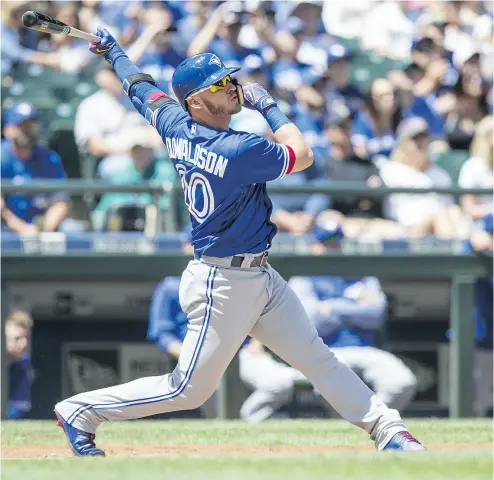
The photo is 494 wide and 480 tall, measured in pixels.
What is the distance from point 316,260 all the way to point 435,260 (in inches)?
34.4

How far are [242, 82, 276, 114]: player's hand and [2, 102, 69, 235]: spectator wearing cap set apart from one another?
3.17 m

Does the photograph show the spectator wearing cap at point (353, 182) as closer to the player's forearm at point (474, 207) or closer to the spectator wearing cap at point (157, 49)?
the player's forearm at point (474, 207)

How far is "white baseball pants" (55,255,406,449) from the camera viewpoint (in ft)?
16.0

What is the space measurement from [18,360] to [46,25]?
3.29 meters

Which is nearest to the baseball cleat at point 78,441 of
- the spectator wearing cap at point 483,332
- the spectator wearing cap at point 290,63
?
the spectator wearing cap at point 483,332

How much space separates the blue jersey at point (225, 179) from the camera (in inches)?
187

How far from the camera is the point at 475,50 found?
11.3m

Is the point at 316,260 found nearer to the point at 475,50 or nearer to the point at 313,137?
the point at 313,137

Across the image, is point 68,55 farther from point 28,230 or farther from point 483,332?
point 483,332

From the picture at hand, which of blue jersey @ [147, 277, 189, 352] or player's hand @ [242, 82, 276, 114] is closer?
player's hand @ [242, 82, 276, 114]

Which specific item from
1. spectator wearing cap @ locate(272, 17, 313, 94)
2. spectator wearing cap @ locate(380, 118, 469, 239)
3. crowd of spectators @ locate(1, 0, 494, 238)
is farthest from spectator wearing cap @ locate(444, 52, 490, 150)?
spectator wearing cap @ locate(272, 17, 313, 94)

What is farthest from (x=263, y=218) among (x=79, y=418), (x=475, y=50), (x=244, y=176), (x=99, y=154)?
(x=475, y=50)

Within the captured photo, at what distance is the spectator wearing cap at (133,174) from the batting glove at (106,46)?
99.2 inches

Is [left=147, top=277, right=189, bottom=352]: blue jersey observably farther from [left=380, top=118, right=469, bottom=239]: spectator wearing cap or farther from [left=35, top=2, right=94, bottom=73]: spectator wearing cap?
[left=35, top=2, right=94, bottom=73]: spectator wearing cap
